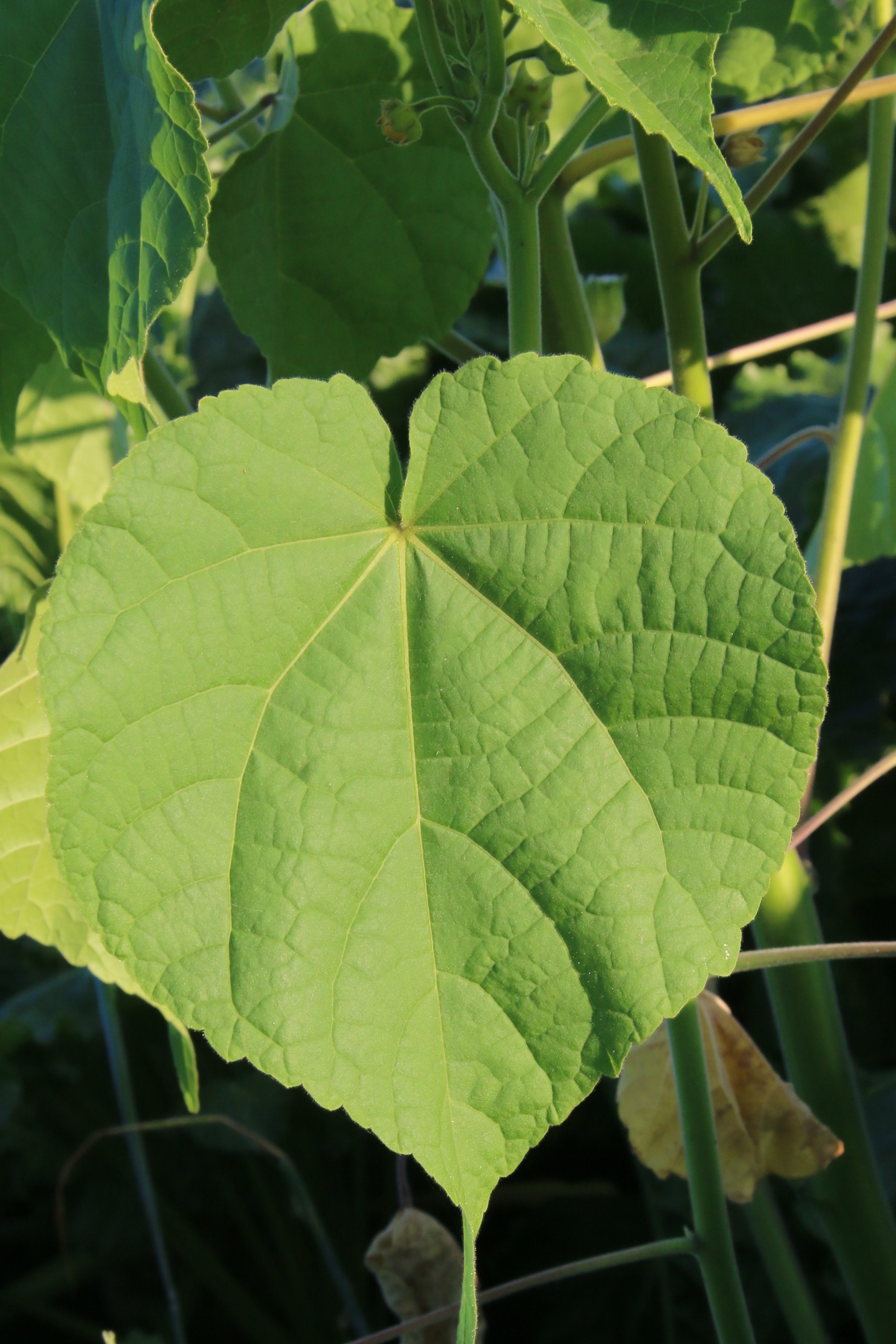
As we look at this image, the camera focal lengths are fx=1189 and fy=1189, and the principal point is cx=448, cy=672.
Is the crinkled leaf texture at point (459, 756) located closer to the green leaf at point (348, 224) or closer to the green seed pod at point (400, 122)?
the green seed pod at point (400, 122)

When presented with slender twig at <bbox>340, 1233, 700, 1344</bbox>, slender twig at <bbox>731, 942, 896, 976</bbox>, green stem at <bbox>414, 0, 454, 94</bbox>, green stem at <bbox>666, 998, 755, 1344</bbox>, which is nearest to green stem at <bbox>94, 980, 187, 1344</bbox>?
slender twig at <bbox>340, 1233, 700, 1344</bbox>

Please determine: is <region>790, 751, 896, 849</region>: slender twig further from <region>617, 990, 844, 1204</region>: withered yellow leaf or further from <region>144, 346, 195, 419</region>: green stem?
<region>144, 346, 195, 419</region>: green stem

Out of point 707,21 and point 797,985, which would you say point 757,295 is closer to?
point 797,985

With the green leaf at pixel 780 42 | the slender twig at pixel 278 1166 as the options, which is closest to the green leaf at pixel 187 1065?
the slender twig at pixel 278 1166

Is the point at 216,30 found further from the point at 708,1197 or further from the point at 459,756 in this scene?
the point at 708,1197

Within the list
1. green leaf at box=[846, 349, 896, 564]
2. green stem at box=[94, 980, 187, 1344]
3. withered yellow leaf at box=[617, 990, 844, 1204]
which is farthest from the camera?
green stem at box=[94, 980, 187, 1344]

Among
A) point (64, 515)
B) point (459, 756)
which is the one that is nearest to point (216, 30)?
point (459, 756)
